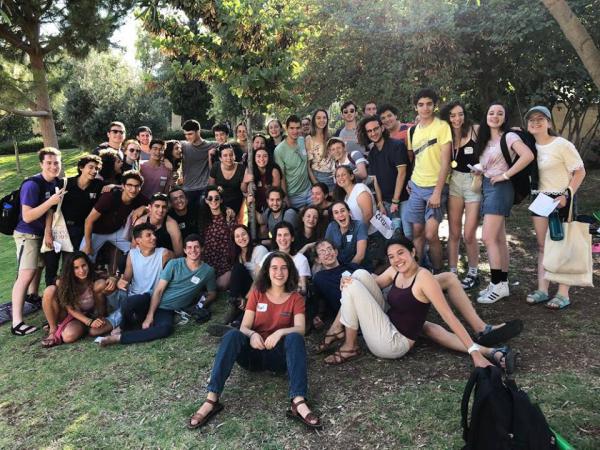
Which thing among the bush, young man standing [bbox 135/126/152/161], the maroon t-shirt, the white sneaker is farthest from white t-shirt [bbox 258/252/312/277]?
the bush

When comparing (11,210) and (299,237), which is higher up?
(11,210)

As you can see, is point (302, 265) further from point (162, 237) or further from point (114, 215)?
point (114, 215)

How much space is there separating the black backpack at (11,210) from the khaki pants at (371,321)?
3.65m

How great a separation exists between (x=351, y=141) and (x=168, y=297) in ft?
10.2

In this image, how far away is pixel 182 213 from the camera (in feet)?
18.9

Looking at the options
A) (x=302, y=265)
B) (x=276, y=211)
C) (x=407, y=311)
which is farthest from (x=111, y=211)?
(x=407, y=311)

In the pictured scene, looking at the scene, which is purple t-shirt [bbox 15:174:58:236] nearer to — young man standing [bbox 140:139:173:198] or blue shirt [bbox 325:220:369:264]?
young man standing [bbox 140:139:173:198]

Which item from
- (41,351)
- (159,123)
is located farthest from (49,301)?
(159,123)

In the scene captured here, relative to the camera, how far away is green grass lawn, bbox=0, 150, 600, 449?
310 cm

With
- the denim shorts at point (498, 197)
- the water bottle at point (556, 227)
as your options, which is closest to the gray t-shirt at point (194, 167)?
the denim shorts at point (498, 197)

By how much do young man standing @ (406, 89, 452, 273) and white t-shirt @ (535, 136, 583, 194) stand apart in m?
0.87

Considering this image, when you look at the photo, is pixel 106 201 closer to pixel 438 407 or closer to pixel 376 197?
pixel 376 197

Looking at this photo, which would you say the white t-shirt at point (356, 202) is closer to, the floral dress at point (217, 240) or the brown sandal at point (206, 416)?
the floral dress at point (217, 240)

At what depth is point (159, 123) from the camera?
16188mm
